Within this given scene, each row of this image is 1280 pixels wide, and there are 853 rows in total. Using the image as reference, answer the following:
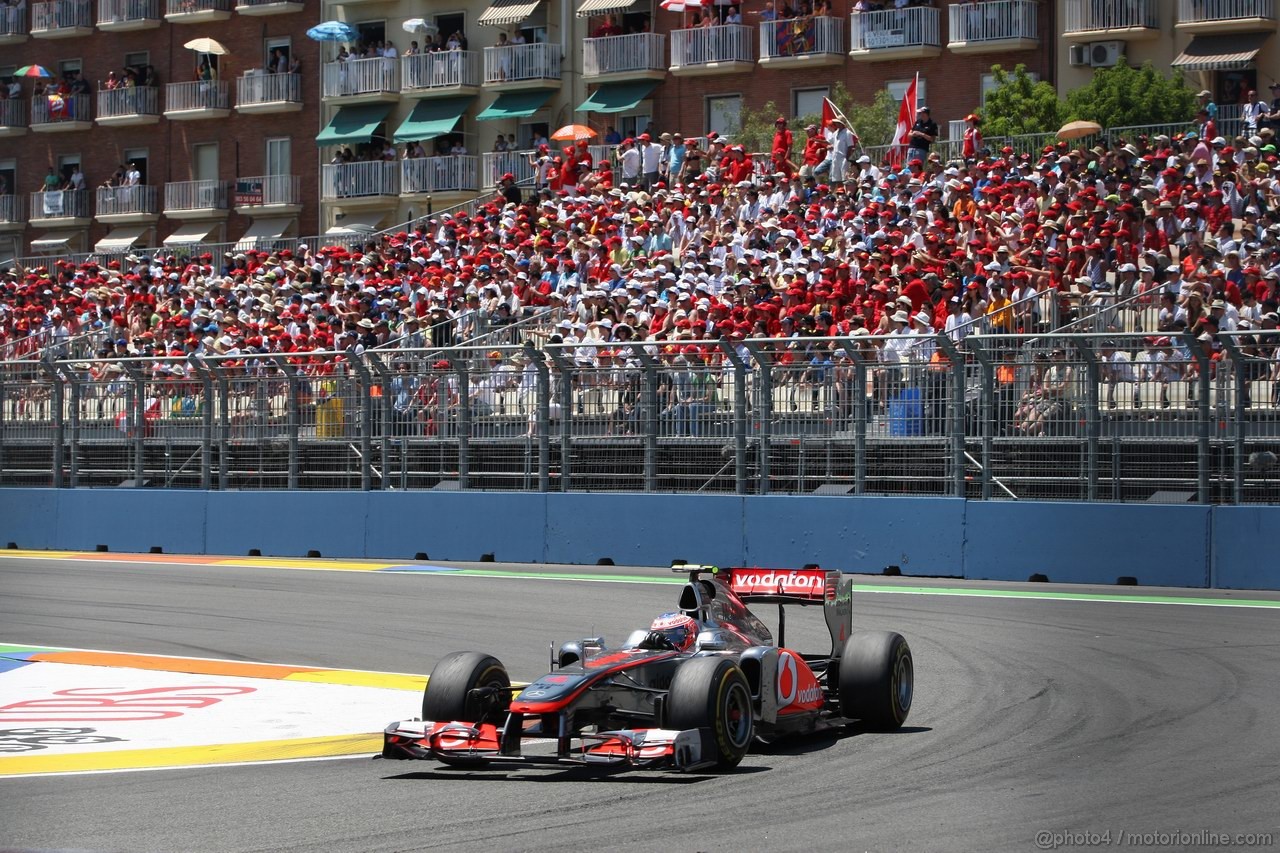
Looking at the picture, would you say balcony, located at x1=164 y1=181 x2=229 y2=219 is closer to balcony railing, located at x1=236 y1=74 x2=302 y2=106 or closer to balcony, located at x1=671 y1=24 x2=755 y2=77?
balcony railing, located at x1=236 y1=74 x2=302 y2=106

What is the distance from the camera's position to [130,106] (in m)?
53.6

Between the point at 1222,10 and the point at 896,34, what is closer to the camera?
the point at 1222,10

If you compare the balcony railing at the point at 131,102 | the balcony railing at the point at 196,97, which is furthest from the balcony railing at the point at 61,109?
the balcony railing at the point at 196,97

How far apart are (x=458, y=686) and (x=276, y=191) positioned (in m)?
44.3

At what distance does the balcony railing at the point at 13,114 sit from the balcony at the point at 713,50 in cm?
2277

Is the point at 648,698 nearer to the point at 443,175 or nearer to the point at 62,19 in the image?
the point at 443,175

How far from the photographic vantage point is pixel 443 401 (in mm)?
20766

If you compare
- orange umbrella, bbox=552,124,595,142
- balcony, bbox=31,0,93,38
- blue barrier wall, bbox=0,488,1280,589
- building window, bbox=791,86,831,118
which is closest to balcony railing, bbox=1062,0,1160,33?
building window, bbox=791,86,831,118

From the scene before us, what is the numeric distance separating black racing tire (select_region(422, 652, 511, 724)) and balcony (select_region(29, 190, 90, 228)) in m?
48.2

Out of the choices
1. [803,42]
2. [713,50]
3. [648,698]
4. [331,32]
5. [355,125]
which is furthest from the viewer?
[355,125]

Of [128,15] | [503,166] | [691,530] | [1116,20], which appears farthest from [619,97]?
[691,530]

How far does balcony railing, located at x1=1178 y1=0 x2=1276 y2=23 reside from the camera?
36.3 meters

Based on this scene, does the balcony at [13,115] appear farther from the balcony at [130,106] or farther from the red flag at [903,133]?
the red flag at [903,133]

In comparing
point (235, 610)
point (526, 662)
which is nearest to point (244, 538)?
point (235, 610)
